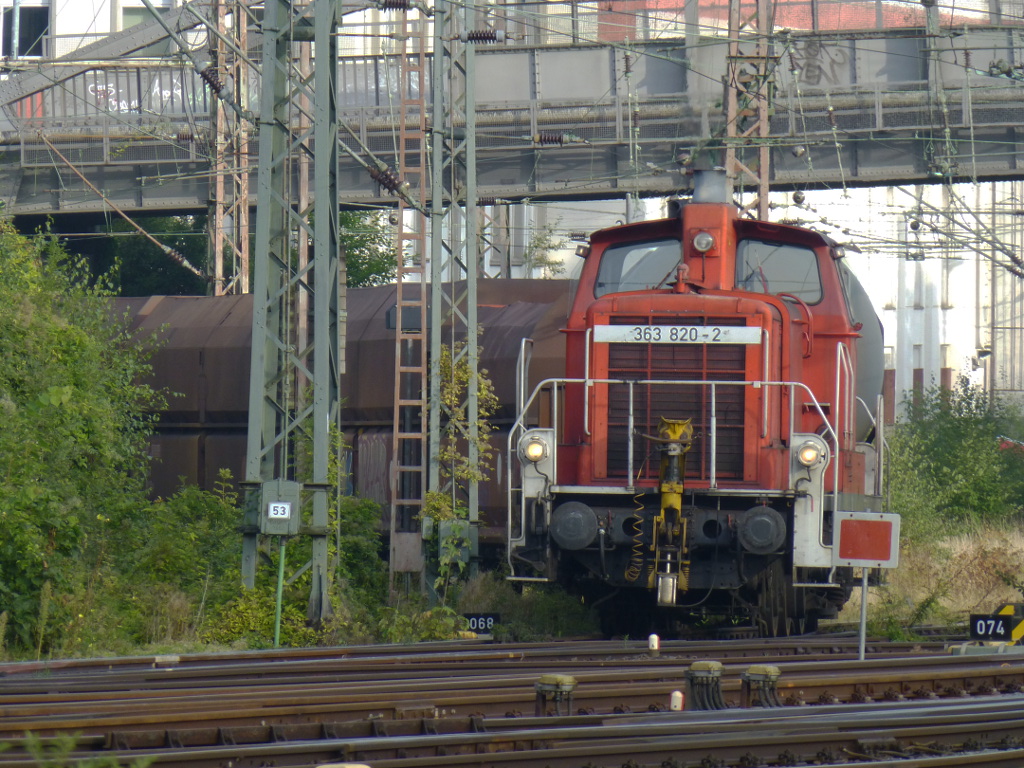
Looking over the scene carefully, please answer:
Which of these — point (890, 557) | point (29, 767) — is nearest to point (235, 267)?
point (890, 557)

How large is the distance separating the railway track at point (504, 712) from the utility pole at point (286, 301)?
82.7 inches

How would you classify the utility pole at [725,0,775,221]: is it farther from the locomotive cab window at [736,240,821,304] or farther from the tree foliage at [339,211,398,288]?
the tree foliage at [339,211,398,288]

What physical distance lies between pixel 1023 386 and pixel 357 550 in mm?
39588

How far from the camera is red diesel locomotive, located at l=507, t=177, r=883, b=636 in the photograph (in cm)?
1052

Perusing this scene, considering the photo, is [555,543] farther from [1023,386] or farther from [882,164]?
[1023,386]

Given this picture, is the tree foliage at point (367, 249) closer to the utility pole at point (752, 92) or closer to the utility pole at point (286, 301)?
the utility pole at point (752, 92)

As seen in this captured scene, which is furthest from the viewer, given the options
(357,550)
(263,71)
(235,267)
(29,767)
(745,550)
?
(235,267)

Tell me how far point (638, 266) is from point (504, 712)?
5.55 metres

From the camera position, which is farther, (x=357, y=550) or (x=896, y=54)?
(x=896, y=54)

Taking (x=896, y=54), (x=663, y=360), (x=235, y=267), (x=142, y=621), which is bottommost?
(x=142, y=621)

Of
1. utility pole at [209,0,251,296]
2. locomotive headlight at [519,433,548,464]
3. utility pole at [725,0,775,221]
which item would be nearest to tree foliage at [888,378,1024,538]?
utility pole at [725,0,775,221]

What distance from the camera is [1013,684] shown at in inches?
349

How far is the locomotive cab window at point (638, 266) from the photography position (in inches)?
467

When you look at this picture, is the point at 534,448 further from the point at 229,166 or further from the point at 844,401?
the point at 229,166
